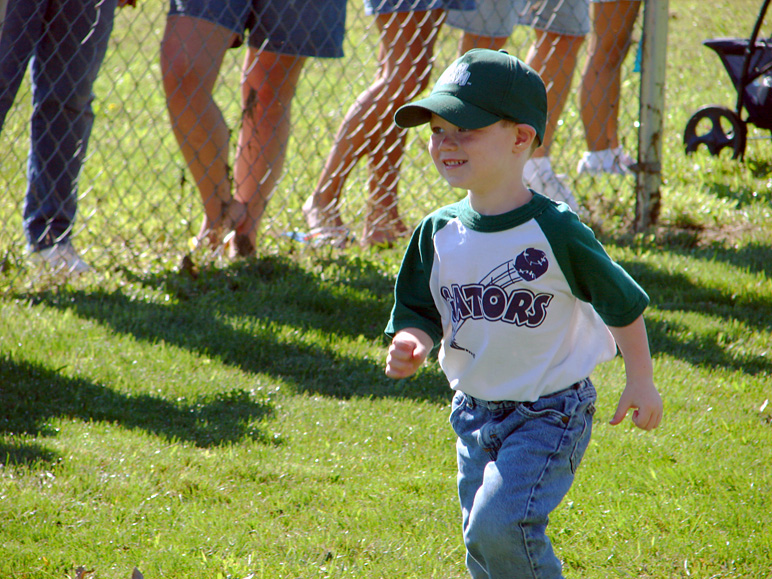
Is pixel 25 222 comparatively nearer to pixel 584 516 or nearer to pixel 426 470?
pixel 426 470

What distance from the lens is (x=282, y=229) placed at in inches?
173

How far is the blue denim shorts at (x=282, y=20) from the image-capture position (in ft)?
12.0

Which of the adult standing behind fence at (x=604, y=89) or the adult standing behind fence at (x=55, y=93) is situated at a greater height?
the adult standing behind fence at (x=604, y=89)

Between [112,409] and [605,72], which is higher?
[605,72]

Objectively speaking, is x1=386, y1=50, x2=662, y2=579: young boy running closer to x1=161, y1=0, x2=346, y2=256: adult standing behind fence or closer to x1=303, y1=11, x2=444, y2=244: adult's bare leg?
x1=161, y1=0, x2=346, y2=256: adult standing behind fence

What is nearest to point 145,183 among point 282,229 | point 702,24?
point 282,229

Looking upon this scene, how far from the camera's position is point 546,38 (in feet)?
15.6

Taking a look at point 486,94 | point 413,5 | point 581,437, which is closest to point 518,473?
point 581,437

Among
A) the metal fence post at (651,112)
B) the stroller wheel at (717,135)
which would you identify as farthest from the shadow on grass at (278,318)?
the stroller wheel at (717,135)

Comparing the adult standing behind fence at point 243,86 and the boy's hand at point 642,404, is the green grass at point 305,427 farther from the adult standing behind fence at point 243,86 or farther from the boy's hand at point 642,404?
Result: the boy's hand at point 642,404

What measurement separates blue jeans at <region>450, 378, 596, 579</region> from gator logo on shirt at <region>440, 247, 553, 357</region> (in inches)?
7.0

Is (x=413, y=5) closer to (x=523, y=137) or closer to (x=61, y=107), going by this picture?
(x=61, y=107)

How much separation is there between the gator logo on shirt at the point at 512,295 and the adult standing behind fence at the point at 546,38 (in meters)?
2.72

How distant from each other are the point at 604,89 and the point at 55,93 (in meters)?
3.16
